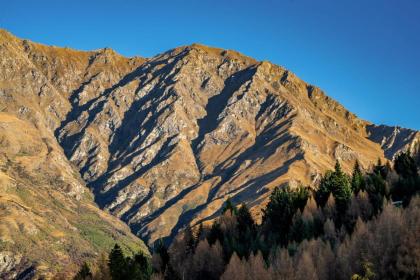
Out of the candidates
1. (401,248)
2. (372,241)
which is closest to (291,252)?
(372,241)

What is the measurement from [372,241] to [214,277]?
64314 millimetres

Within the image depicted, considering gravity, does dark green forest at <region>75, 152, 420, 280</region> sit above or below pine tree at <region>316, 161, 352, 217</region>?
below

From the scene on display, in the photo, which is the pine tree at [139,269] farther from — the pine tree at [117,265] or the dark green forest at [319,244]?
the pine tree at [117,265]

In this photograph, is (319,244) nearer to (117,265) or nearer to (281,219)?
(117,265)

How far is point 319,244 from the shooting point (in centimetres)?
13988

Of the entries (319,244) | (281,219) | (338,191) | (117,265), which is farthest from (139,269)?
(338,191)

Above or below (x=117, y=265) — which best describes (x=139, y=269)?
below

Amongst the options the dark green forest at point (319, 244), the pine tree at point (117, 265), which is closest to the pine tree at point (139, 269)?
the dark green forest at point (319, 244)

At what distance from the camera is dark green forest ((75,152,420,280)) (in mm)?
118125

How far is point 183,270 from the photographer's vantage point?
176500 mm

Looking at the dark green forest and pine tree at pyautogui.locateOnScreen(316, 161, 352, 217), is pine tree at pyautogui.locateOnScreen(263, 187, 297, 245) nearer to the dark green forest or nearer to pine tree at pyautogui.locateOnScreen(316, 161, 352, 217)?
the dark green forest

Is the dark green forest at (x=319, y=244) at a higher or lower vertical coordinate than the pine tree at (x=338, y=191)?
lower

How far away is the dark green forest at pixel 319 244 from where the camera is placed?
388ft

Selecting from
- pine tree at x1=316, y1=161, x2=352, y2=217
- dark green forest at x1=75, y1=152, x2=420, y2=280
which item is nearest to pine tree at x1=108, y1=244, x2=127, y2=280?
dark green forest at x1=75, y1=152, x2=420, y2=280
